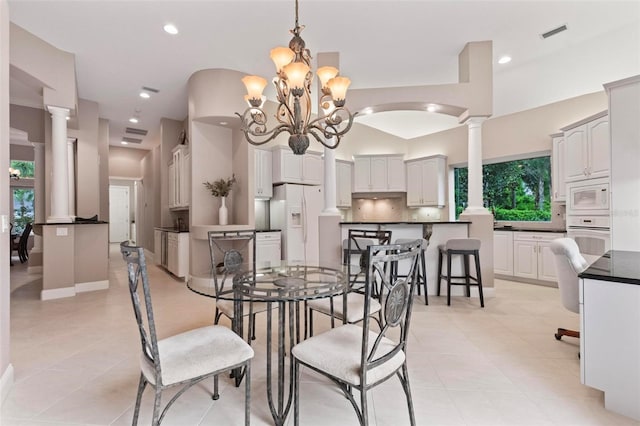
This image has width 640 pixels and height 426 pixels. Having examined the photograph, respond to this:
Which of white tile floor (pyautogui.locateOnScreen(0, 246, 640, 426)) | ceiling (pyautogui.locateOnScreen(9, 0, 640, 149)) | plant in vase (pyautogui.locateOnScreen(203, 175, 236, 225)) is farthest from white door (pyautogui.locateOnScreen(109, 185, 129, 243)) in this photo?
white tile floor (pyautogui.locateOnScreen(0, 246, 640, 426))

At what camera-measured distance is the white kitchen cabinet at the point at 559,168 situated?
4.61 meters

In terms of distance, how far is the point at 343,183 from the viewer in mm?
6691

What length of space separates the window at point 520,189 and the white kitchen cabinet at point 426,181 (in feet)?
2.81

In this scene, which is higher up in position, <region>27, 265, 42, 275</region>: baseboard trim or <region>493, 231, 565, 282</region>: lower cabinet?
<region>493, 231, 565, 282</region>: lower cabinet

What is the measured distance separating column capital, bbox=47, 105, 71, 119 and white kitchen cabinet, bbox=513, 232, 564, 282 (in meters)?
7.03

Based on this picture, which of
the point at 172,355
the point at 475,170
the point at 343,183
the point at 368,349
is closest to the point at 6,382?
the point at 172,355

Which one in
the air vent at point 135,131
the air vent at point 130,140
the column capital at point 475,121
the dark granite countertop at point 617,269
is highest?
the air vent at point 135,131

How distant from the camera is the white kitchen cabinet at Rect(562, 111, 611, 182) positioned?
384 centimetres

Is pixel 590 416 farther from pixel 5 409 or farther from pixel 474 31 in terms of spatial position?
pixel 474 31

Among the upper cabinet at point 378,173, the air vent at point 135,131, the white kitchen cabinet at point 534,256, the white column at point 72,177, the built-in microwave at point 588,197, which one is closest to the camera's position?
the built-in microwave at point 588,197

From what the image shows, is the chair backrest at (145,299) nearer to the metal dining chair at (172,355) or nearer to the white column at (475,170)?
the metal dining chair at (172,355)

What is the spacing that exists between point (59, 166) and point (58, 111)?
2.43 feet

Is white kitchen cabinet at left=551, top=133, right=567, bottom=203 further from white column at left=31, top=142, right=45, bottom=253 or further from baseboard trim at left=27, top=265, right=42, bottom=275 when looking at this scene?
baseboard trim at left=27, top=265, right=42, bottom=275

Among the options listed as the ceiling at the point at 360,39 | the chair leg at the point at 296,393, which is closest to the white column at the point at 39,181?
the ceiling at the point at 360,39
